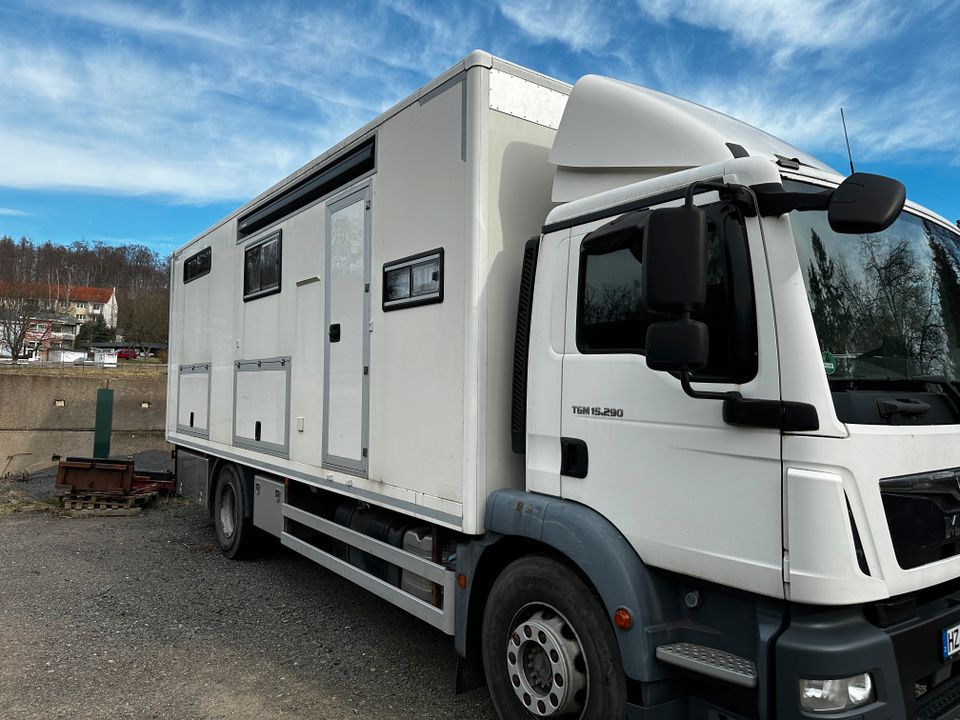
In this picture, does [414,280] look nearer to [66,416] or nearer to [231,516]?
[231,516]

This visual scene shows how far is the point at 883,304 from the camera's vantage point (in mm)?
2562

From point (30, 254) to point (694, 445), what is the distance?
8225 cm

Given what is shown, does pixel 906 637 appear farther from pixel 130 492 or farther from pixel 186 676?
pixel 130 492

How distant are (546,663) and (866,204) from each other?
7.01 ft

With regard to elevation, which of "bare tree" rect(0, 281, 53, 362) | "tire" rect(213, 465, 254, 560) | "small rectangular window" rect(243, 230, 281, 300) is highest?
"bare tree" rect(0, 281, 53, 362)

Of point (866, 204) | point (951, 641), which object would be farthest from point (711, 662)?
point (866, 204)

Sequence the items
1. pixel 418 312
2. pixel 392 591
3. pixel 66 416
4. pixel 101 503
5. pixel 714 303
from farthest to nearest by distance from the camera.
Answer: pixel 66 416 < pixel 101 503 < pixel 392 591 < pixel 418 312 < pixel 714 303

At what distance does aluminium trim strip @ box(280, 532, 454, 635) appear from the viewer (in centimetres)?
355

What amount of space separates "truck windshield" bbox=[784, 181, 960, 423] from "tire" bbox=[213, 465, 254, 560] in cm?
540

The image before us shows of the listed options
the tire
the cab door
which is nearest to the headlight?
the cab door

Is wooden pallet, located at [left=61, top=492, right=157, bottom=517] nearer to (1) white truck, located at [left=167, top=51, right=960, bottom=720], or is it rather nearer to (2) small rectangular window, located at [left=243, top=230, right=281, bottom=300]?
(2) small rectangular window, located at [left=243, top=230, right=281, bottom=300]

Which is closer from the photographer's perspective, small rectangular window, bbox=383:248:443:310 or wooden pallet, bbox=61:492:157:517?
small rectangular window, bbox=383:248:443:310

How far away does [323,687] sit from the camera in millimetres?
4020

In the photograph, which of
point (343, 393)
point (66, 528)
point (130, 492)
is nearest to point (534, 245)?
point (343, 393)
